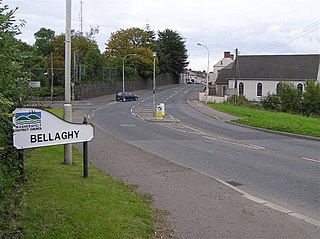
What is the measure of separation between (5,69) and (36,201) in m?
2.20

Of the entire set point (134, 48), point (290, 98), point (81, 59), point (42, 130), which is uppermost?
point (134, 48)

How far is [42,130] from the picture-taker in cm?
840

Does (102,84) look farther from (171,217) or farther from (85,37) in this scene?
(171,217)

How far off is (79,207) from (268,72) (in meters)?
76.7

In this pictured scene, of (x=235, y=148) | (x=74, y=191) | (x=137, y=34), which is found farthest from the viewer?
(x=137, y=34)

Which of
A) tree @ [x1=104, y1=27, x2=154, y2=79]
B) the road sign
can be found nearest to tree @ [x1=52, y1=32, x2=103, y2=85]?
tree @ [x1=104, y1=27, x2=154, y2=79]

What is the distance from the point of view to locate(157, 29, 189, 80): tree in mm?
119688

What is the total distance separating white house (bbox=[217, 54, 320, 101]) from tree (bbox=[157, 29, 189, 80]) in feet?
120

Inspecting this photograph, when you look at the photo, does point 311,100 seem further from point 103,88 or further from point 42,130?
point 42,130

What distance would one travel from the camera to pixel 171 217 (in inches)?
291

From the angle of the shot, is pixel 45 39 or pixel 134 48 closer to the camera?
pixel 45 39

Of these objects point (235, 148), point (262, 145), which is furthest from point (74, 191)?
point (262, 145)

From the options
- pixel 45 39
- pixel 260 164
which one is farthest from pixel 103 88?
pixel 260 164

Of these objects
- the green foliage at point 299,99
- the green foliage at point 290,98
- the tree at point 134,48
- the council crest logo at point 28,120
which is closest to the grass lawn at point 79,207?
the council crest logo at point 28,120
